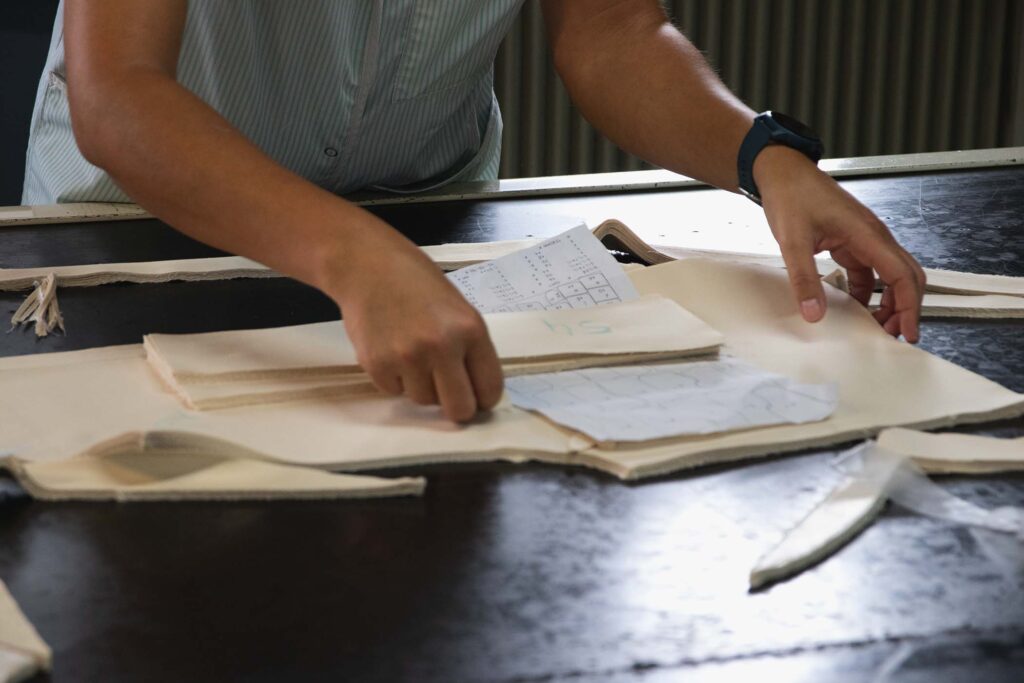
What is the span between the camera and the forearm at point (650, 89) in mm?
1091

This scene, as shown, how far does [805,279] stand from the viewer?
2.84 feet

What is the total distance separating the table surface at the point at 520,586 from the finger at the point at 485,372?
56 mm

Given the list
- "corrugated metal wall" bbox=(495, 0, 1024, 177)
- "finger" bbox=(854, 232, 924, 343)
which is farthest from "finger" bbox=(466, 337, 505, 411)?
"corrugated metal wall" bbox=(495, 0, 1024, 177)

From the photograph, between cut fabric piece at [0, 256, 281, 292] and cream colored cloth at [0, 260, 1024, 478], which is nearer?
cream colored cloth at [0, 260, 1024, 478]

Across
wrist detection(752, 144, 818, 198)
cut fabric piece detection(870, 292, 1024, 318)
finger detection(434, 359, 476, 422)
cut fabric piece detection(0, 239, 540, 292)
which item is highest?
wrist detection(752, 144, 818, 198)

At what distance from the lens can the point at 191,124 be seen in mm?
802

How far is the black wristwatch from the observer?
3.25 feet

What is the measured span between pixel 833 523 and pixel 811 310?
1.01 feet

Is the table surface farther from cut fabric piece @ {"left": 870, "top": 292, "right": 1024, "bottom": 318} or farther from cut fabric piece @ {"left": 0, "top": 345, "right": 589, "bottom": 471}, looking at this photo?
cut fabric piece @ {"left": 870, "top": 292, "right": 1024, "bottom": 318}

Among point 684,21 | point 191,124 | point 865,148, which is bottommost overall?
point 865,148

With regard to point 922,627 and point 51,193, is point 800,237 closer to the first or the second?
point 922,627

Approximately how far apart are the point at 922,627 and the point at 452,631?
0.60 ft

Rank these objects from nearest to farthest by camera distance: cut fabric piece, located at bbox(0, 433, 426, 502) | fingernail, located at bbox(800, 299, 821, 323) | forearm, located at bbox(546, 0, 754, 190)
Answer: cut fabric piece, located at bbox(0, 433, 426, 502) < fingernail, located at bbox(800, 299, 821, 323) < forearm, located at bbox(546, 0, 754, 190)

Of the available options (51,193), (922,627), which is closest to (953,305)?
(922,627)
